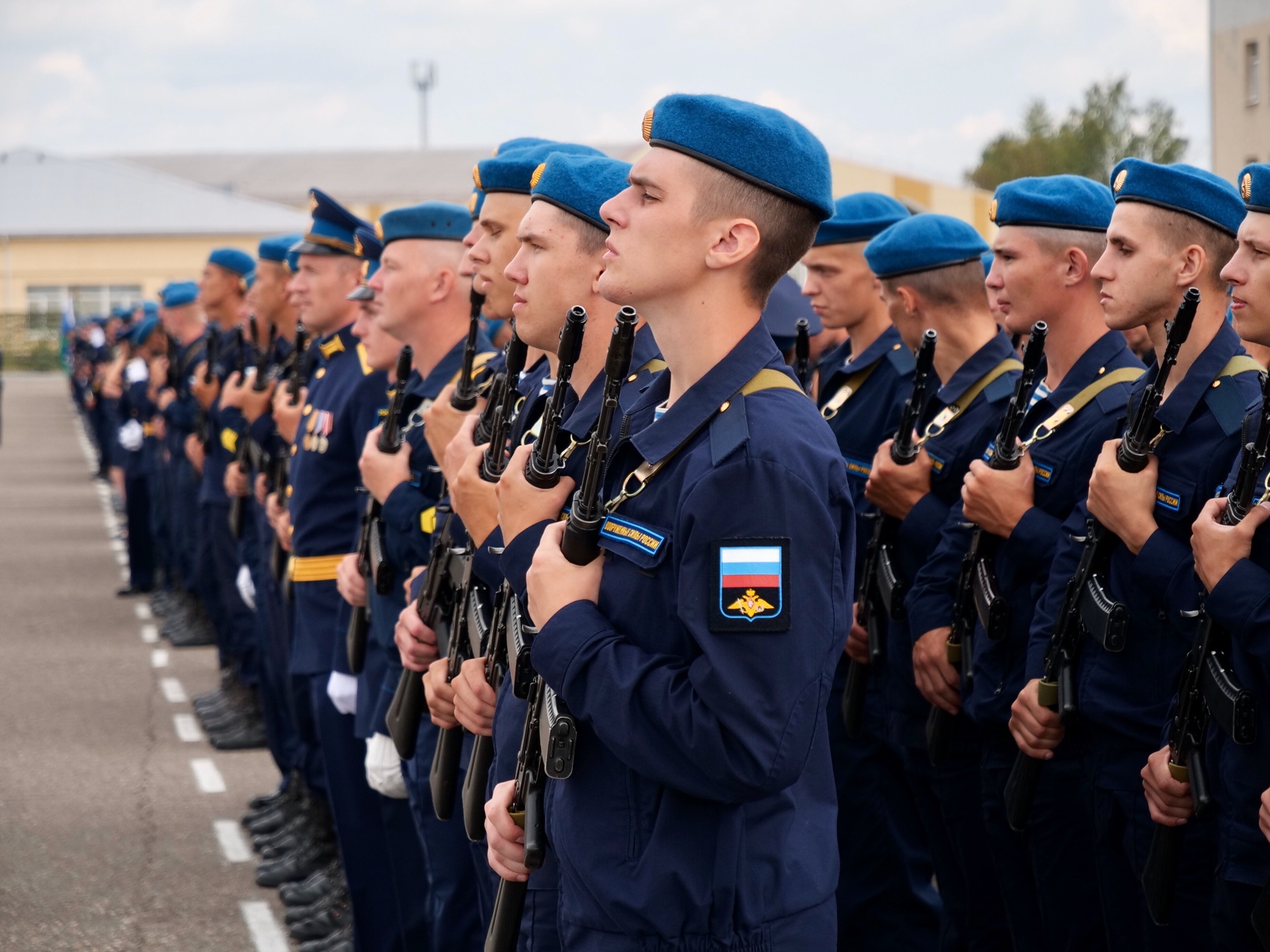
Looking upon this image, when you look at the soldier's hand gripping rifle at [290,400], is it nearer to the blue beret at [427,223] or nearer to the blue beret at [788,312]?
the blue beret at [427,223]

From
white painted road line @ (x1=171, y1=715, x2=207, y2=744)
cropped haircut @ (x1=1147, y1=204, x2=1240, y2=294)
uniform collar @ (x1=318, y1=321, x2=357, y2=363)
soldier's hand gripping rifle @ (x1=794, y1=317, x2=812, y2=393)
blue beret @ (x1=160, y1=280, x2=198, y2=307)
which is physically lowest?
white painted road line @ (x1=171, y1=715, x2=207, y2=744)

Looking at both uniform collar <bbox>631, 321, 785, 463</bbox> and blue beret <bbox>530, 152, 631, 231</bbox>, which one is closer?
uniform collar <bbox>631, 321, 785, 463</bbox>

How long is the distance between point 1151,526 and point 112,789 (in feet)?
18.3

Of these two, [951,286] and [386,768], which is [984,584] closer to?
[951,286]

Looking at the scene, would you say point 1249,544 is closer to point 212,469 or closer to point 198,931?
point 198,931

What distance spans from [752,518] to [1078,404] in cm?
200

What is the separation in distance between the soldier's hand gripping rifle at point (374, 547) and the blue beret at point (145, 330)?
10067mm

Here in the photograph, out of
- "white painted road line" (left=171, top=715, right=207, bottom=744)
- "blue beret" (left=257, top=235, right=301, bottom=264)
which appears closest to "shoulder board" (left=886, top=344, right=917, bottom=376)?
"blue beret" (left=257, top=235, right=301, bottom=264)

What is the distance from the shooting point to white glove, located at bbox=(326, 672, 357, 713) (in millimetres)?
4988

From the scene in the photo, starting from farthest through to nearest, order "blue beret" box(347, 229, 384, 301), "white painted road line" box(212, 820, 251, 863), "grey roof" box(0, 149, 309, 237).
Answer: "grey roof" box(0, 149, 309, 237) → "white painted road line" box(212, 820, 251, 863) → "blue beret" box(347, 229, 384, 301)

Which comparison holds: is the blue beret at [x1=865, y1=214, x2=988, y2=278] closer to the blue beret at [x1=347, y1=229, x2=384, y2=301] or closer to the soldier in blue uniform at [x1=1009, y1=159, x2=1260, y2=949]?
the soldier in blue uniform at [x1=1009, y1=159, x2=1260, y2=949]

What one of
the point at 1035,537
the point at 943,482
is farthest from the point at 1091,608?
the point at 943,482

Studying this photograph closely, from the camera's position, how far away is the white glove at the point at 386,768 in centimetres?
438

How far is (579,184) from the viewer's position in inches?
131
